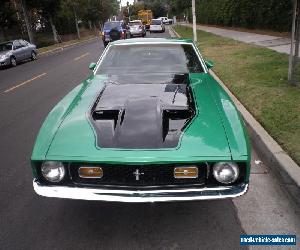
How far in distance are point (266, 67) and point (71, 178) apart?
9051 millimetres

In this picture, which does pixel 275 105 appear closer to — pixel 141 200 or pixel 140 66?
pixel 140 66

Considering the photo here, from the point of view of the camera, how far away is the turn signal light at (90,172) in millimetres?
3270

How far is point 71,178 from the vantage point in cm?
336

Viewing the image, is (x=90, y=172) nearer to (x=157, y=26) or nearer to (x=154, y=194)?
(x=154, y=194)

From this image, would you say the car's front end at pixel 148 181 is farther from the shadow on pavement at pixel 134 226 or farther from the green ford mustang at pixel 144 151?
the shadow on pavement at pixel 134 226

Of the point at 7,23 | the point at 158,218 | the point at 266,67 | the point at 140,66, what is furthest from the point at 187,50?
the point at 7,23

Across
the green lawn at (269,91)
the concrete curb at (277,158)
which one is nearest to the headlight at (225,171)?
the concrete curb at (277,158)

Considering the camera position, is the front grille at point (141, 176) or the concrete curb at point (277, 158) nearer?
the front grille at point (141, 176)

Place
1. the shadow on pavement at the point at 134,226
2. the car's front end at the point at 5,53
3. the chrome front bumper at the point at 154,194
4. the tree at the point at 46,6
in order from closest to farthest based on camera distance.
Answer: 1. the chrome front bumper at the point at 154,194
2. the shadow on pavement at the point at 134,226
3. the car's front end at the point at 5,53
4. the tree at the point at 46,6

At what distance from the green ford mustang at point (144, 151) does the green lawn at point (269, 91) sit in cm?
171

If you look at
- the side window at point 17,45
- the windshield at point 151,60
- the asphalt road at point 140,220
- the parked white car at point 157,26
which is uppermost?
the windshield at point 151,60

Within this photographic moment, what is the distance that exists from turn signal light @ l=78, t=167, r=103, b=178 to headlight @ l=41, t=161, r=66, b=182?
0.16 meters

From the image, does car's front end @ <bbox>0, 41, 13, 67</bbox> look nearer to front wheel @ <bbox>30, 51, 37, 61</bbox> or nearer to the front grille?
front wheel @ <bbox>30, 51, 37, 61</bbox>

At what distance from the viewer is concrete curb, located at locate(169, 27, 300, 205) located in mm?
4203
